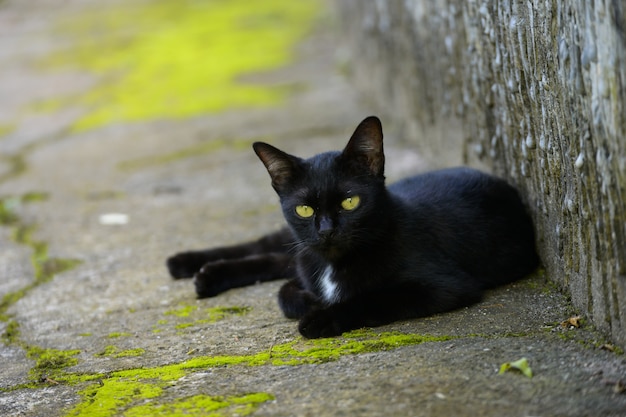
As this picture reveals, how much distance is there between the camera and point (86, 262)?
14.3ft

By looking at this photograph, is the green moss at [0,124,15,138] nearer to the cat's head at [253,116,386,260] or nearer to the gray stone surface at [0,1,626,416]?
the gray stone surface at [0,1,626,416]

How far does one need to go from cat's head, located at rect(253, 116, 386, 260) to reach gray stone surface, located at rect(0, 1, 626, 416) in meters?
0.36

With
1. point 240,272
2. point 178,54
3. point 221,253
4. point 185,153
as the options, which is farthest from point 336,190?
point 178,54

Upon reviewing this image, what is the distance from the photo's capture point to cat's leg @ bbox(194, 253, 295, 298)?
3619 millimetres

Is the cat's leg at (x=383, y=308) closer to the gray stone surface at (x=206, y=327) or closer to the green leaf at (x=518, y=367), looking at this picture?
the gray stone surface at (x=206, y=327)

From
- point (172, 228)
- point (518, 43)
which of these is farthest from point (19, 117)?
point (518, 43)

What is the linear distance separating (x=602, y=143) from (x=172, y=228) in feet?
9.73

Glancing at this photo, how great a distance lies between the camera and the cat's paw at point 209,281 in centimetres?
361

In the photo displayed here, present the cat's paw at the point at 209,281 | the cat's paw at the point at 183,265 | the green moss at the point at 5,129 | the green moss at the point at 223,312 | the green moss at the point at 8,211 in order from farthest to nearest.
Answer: the green moss at the point at 5,129 → the green moss at the point at 8,211 → the cat's paw at the point at 183,265 → the cat's paw at the point at 209,281 → the green moss at the point at 223,312

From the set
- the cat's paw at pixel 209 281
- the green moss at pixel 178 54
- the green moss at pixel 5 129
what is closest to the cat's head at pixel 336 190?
the cat's paw at pixel 209 281

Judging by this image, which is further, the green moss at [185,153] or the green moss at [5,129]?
the green moss at [5,129]

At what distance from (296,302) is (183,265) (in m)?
0.94

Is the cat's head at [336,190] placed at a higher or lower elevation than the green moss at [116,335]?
higher

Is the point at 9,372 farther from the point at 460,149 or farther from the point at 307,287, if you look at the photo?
the point at 460,149
